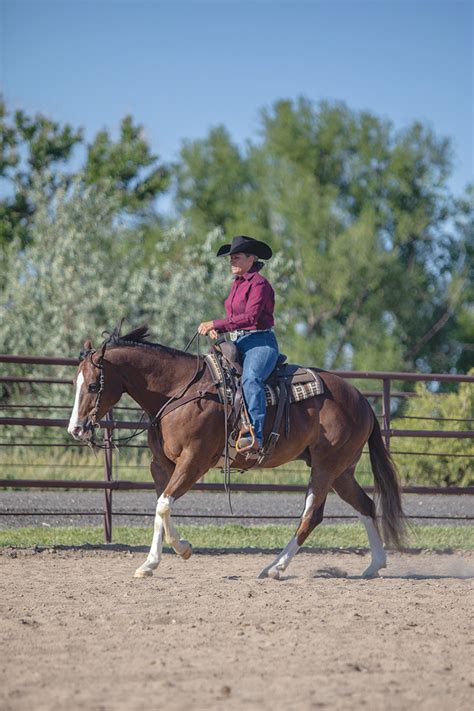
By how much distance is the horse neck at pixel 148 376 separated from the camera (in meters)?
7.90

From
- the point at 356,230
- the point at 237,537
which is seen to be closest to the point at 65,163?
the point at 356,230

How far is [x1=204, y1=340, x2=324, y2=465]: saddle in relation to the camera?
26.0ft

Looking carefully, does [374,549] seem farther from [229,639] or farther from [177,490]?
[229,639]

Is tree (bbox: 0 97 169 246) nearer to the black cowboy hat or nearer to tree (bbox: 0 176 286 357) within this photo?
tree (bbox: 0 176 286 357)

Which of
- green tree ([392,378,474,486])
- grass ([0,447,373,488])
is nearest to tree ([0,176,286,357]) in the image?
grass ([0,447,373,488])

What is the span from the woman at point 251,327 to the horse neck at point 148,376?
1.54 ft

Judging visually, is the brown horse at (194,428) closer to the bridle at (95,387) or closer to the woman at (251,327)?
the bridle at (95,387)

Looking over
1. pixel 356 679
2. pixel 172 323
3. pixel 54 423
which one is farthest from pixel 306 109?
pixel 356 679

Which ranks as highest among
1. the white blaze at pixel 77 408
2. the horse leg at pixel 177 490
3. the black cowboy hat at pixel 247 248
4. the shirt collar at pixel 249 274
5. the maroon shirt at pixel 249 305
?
the black cowboy hat at pixel 247 248

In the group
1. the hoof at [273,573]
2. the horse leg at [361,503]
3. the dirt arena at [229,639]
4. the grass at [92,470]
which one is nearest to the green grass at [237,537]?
the horse leg at [361,503]

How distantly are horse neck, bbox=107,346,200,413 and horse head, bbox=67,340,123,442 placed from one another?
0.13m

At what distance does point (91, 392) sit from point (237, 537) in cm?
381

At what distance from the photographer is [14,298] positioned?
21688 millimetres

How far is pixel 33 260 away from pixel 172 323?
3.55 m
